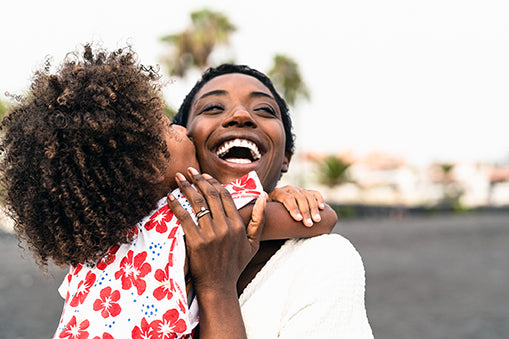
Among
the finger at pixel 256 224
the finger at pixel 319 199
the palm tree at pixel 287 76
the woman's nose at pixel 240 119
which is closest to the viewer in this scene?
the finger at pixel 256 224

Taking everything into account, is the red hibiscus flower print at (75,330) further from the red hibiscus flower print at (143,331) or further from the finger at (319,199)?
the finger at (319,199)

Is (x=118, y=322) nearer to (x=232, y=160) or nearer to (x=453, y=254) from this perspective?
(x=232, y=160)

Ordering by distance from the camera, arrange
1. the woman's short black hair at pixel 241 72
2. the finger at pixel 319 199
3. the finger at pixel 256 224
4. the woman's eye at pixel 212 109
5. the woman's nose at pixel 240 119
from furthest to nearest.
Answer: the woman's short black hair at pixel 241 72, the woman's eye at pixel 212 109, the woman's nose at pixel 240 119, the finger at pixel 319 199, the finger at pixel 256 224

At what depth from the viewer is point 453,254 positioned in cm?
1616

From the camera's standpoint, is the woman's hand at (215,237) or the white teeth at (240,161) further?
the white teeth at (240,161)

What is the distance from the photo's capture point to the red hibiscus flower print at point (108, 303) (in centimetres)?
171

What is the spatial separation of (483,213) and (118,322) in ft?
113

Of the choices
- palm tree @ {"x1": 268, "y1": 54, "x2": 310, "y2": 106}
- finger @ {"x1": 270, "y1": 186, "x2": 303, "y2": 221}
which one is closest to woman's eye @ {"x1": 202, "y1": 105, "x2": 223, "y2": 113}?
finger @ {"x1": 270, "y1": 186, "x2": 303, "y2": 221}

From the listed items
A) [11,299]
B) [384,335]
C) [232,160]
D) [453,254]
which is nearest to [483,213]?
[453,254]

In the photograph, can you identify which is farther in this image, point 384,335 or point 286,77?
point 286,77

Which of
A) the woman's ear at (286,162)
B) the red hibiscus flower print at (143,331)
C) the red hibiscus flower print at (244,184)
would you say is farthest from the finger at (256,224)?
the woman's ear at (286,162)

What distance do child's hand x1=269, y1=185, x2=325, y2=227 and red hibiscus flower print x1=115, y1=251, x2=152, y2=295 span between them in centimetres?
58

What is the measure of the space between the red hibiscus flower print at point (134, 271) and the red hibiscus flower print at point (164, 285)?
1.6 inches

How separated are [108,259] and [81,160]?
37cm
